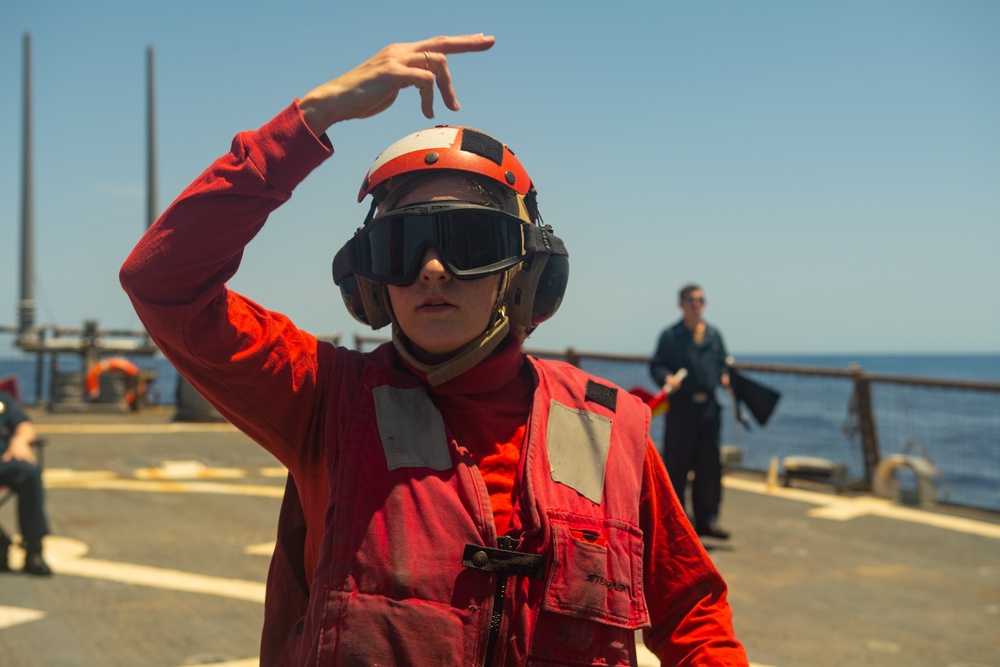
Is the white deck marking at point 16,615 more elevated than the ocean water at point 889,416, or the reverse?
the ocean water at point 889,416

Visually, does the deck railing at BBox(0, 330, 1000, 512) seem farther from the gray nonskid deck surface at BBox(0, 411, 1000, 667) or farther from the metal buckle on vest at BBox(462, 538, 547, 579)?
the metal buckle on vest at BBox(462, 538, 547, 579)

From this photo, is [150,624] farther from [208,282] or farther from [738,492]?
[738,492]

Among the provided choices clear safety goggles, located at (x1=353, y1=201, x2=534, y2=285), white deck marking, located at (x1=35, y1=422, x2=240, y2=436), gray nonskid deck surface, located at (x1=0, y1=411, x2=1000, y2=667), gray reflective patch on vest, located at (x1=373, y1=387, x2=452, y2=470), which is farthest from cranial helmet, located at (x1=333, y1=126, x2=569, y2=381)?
white deck marking, located at (x1=35, y1=422, x2=240, y2=436)

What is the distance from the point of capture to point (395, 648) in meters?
1.70

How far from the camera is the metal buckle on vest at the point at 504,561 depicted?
5.79 ft

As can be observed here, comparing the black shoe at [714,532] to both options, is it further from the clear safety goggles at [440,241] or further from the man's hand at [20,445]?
the clear safety goggles at [440,241]

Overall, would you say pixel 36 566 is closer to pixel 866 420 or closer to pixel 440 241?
pixel 440 241

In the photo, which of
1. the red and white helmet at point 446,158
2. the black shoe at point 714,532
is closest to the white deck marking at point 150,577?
the black shoe at point 714,532

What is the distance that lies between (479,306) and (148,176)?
27179mm

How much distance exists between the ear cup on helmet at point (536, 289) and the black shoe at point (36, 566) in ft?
18.4

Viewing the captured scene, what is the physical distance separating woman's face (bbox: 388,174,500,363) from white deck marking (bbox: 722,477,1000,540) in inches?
317

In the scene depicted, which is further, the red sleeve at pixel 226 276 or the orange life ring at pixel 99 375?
the orange life ring at pixel 99 375

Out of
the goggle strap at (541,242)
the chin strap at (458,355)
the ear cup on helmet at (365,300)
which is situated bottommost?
the chin strap at (458,355)

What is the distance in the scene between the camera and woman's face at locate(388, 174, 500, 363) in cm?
196
